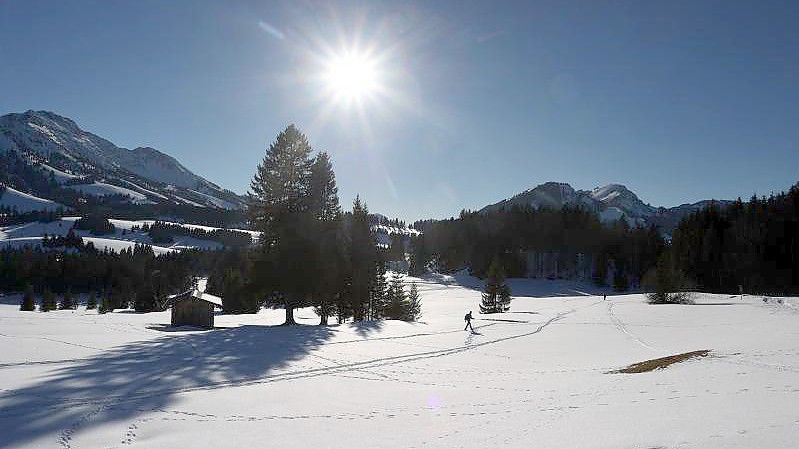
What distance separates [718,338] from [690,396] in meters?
17.6

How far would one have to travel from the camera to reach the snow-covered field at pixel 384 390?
9516 mm

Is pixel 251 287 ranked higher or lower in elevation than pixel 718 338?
higher

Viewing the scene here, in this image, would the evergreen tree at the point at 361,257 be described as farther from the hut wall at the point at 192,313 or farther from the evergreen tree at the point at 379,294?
the hut wall at the point at 192,313

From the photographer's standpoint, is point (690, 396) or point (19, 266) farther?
point (19, 266)

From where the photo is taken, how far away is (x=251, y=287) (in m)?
34.8

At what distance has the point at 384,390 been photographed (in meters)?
15.3

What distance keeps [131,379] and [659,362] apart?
20.5 m

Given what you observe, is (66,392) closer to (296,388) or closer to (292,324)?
(296,388)

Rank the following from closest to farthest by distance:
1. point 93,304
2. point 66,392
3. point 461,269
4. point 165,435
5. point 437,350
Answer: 1. point 165,435
2. point 66,392
3. point 437,350
4. point 93,304
5. point 461,269

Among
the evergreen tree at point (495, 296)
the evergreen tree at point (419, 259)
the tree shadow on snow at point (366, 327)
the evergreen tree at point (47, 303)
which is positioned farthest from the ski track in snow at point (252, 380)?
the evergreen tree at point (419, 259)

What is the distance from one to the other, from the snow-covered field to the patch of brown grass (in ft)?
2.59

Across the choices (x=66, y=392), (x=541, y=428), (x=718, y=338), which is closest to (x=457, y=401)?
(x=541, y=428)

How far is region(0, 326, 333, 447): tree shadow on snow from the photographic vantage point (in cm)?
1027

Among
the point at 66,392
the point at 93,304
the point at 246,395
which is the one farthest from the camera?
the point at 93,304
